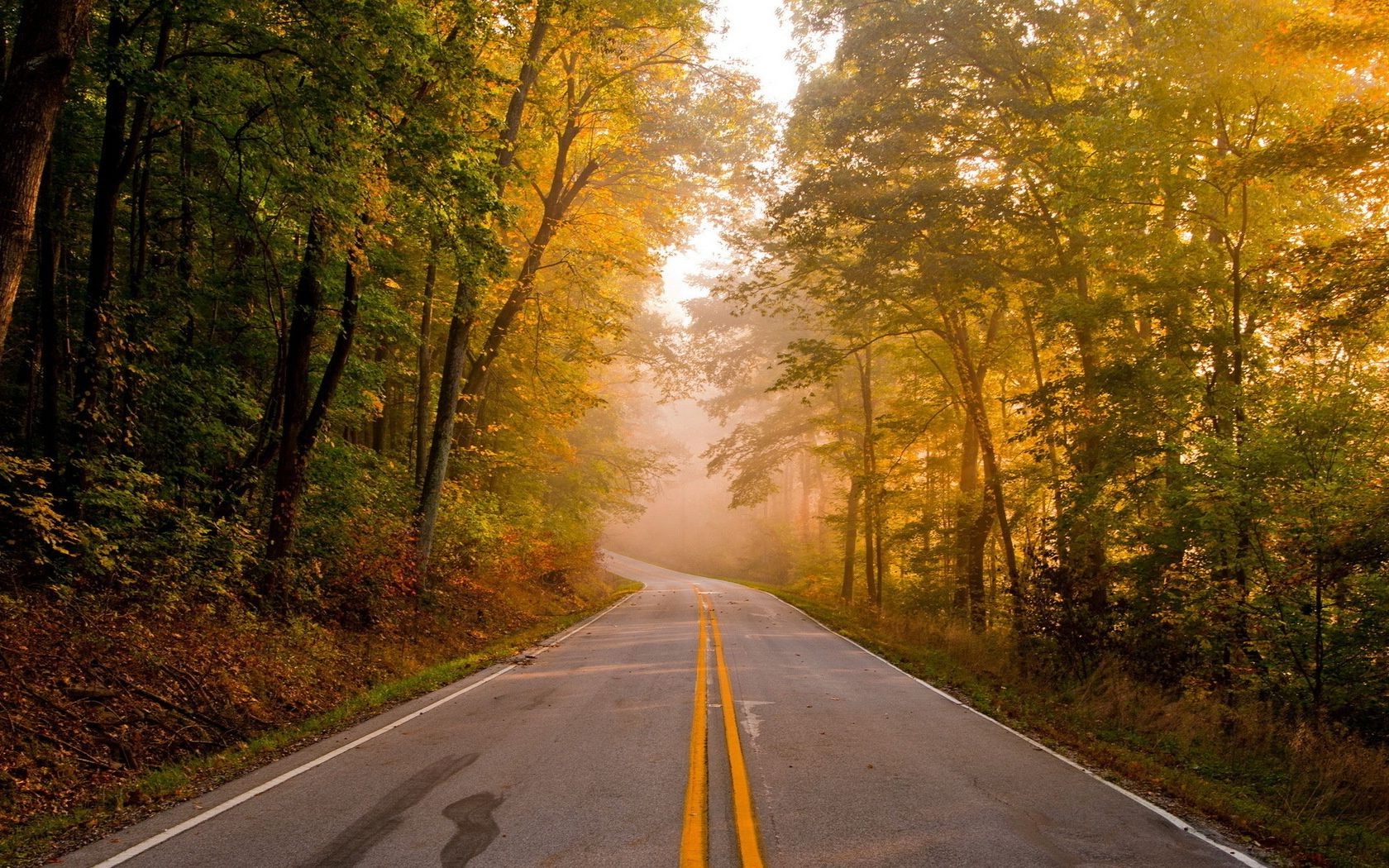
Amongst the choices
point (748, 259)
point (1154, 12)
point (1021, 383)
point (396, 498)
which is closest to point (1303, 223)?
point (1154, 12)

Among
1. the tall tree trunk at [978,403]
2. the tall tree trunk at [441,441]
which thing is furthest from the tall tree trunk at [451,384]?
the tall tree trunk at [978,403]

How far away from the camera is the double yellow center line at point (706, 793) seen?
4.25 meters

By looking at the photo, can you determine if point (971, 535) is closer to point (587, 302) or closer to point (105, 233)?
point (587, 302)

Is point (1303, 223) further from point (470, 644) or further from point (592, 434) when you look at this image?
point (592, 434)

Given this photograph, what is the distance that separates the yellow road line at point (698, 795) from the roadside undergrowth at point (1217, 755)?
363cm

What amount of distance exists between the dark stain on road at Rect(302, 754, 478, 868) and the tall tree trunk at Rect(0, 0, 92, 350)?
4756 millimetres

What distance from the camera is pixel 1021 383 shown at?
70.9ft

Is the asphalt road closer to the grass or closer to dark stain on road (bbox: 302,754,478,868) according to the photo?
dark stain on road (bbox: 302,754,478,868)

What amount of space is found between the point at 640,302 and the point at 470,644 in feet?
71.8

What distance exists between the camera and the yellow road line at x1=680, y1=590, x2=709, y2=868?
13.9 ft

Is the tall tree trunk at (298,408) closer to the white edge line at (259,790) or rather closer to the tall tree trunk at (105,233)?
the tall tree trunk at (105,233)

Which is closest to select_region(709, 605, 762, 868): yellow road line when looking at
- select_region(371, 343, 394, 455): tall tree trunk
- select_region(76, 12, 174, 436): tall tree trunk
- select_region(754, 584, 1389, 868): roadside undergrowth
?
select_region(754, 584, 1389, 868): roadside undergrowth

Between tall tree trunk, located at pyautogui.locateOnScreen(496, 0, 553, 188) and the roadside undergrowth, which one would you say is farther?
tall tree trunk, located at pyautogui.locateOnScreen(496, 0, 553, 188)

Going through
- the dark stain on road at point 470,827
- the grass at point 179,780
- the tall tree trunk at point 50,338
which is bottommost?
the grass at point 179,780
